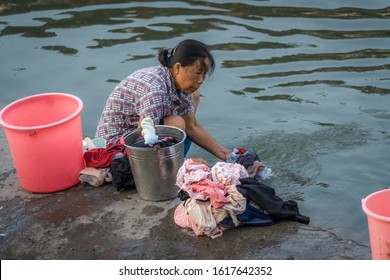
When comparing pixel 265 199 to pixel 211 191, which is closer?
pixel 211 191

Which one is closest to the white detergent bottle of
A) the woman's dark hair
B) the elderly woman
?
the elderly woman

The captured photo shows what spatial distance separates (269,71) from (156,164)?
11.9ft

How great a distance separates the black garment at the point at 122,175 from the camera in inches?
202

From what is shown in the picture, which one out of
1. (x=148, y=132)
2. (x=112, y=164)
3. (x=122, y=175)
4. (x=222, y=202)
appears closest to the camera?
(x=222, y=202)

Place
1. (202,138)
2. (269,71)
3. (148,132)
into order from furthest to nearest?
(269,71) < (202,138) < (148,132)

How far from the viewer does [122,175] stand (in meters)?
5.13

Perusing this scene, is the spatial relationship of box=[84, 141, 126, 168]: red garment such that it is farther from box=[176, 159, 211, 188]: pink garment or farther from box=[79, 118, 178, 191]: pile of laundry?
box=[176, 159, 211, 188]: pink garment

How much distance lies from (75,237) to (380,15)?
6310 millimetres

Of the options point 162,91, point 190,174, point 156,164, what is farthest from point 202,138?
point 190,174

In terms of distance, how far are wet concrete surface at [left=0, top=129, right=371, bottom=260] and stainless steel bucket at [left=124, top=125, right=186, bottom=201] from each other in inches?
3.3

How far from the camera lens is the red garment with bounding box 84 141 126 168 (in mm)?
5328

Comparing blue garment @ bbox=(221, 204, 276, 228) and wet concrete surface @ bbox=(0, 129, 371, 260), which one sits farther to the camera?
blue garment @ bbox=(221, 204, 276, 228)

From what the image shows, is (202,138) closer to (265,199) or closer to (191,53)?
(191,53)

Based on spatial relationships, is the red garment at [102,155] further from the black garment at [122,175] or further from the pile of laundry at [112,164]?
the black garment at [122,175]
